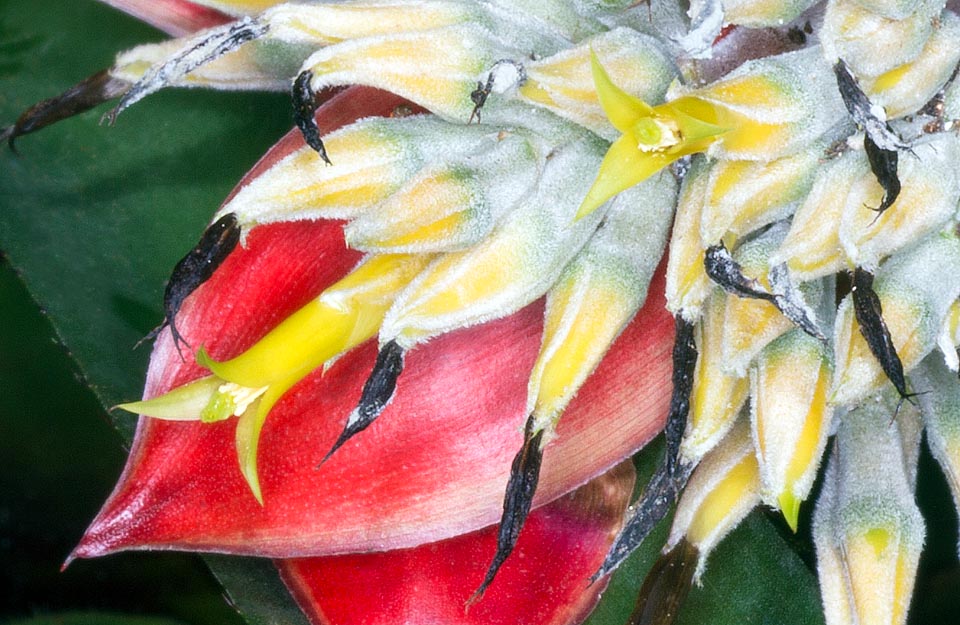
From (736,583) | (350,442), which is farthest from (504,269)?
(736,583)

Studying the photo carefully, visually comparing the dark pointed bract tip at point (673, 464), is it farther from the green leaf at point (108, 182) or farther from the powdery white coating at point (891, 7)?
the green leaf at point (108, 182)

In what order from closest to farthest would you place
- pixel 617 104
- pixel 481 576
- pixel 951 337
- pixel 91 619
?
pixel 617 104 → pixel 951 337 → pixel 481 576 → pixel 91 619

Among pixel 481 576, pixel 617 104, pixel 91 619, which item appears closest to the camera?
pixel 617 104

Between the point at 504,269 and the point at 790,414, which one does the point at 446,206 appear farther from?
the point at 790,414

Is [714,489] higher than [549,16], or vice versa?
[549,16]

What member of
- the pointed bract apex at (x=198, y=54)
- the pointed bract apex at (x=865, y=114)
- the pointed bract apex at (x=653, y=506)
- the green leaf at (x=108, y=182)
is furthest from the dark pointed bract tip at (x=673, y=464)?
the green leaf at (x=108, y=182)

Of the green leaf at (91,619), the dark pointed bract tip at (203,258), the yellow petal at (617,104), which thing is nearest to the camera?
the yellow petal at (617,104)
